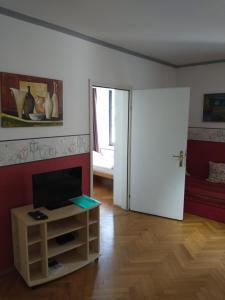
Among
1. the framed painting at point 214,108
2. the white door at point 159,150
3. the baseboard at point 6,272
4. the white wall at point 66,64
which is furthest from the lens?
the framed painting at point 214,108

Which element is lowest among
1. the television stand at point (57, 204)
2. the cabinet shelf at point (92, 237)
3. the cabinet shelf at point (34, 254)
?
the cabinet shelf at point (34, 254)

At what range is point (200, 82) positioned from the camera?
4.40m

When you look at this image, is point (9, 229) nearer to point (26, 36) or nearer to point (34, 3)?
point (26, 36)

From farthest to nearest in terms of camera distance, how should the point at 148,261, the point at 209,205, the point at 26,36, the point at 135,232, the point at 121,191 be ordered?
the point at 121,191
the point at 209,205
the point at 135,232
the point at 148,261
the point at 26,36

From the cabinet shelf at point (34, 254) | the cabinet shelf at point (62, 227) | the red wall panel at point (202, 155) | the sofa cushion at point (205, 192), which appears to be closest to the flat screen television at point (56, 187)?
the cabinet shelf at point (62, 227)

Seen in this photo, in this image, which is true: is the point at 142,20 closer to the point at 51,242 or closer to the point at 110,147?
the point at 51,242

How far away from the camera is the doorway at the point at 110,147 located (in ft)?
12.8

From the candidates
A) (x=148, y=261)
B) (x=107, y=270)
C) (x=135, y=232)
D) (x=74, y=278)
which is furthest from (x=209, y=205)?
(x=74, y=278)

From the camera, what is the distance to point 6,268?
243 cm

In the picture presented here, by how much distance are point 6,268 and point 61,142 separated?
4.41 feet

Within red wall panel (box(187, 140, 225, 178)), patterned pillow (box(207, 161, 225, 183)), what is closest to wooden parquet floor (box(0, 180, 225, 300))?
patterned pillow (box(207, 161, 225, 183))

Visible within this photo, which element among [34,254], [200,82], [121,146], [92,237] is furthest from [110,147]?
[34,254]

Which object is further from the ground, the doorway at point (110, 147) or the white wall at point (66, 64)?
the white wall at point (66, 64)

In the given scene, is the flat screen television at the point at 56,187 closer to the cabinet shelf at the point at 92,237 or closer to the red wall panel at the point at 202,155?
the cabinet shelf at the point at 92,237
